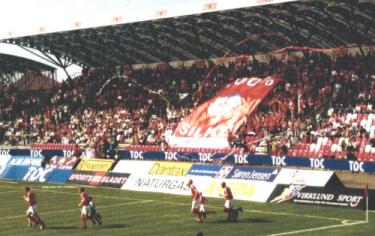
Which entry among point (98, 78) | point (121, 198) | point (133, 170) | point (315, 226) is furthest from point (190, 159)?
point (98, 78)

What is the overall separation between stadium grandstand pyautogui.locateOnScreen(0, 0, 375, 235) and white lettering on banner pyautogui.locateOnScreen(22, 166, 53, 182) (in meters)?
0.16

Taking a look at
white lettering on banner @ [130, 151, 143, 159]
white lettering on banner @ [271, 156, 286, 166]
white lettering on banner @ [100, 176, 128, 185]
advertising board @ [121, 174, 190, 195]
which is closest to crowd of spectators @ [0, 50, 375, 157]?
white lettering on banner @ [130, 151, 143, 159]

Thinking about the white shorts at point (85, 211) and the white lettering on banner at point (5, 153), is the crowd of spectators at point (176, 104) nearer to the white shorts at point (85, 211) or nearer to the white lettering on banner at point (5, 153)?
the white lettering on banner at point (5, 153)

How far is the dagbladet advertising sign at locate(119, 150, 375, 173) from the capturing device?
138ft

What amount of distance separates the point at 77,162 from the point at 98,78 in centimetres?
2632

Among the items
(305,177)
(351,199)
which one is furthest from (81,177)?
(351,199)

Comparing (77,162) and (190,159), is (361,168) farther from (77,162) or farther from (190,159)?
(77,162)

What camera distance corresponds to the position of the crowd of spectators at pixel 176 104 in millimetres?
50531

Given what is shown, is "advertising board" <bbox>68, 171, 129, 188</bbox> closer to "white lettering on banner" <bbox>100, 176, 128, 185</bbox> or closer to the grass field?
"white lettering on banner" <bbox>100, 176, 128, 185</bbox>

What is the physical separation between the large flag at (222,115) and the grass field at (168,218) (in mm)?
14053

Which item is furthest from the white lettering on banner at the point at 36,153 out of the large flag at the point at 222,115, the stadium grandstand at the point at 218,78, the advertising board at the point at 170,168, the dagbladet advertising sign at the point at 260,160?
the advertising board at the point at 170,168

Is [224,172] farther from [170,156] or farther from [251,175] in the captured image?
[170,156]

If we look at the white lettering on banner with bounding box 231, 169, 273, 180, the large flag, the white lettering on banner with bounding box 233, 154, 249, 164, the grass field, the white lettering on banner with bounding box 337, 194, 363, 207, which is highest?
the large flag

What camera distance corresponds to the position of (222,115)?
57438 mm
